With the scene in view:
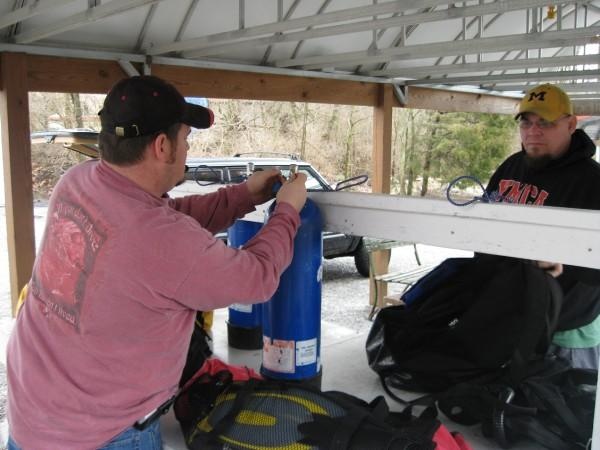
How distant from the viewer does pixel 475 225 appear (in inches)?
55.3

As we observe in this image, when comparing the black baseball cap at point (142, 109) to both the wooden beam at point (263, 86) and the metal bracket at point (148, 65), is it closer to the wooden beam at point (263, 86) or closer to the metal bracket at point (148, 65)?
the metal bracket at point (148, 65)

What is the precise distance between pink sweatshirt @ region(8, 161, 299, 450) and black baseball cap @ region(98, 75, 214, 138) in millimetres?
115

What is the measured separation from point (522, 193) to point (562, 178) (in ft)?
0.59

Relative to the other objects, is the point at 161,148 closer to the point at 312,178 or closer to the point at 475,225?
the point at 475,225

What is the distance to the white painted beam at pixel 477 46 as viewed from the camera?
2.75 metres

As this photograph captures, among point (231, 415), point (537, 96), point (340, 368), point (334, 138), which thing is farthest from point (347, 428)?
point (334, 138)

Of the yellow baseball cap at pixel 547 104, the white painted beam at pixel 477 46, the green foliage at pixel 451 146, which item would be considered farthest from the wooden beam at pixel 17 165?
the green foliage at pixel 451 146

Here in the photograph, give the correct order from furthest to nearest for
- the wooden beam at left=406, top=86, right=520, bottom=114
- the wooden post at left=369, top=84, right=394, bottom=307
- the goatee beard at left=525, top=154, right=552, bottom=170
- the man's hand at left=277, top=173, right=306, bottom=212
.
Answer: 1. the wooden beam at left=406, top=86, right=520, bottom=114
2. the wooden post at left=369, top=84, right=394, bottom=307
3. the goatee beard at left=525, top=154, right=552, bottom=170
4. the man's hand at left=277, top=173, right=306, bottom=212

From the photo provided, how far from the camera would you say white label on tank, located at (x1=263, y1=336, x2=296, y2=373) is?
173 centimetres

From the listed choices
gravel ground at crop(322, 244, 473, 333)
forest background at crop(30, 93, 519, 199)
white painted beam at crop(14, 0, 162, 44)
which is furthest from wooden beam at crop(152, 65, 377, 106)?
forest background at crop(30, 93, 519, 199)

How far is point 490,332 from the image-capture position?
1744 mm

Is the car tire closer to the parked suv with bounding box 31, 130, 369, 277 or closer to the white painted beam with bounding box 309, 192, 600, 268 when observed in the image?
the parked suv with bounding box 31, 130, 369, 277

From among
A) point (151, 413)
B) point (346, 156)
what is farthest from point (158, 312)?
point (346, 156)

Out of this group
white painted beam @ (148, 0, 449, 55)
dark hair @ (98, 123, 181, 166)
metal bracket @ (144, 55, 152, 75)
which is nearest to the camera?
dark hair @ (98, 123, 181, 166)
